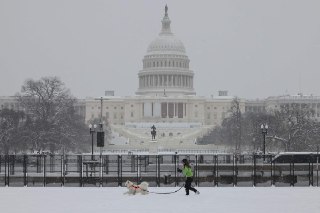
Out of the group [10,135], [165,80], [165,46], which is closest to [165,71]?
[165,80]

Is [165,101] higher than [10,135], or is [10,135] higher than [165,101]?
[165,101]

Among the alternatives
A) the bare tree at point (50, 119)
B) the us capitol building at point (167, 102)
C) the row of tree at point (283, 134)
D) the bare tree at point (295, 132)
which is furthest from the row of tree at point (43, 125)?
the us capitol building at point (167, 102)

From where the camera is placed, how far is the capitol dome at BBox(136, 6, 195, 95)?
184 metres

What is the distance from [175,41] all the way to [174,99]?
22.2m

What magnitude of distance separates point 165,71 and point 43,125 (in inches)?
4212

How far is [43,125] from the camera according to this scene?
255 ft

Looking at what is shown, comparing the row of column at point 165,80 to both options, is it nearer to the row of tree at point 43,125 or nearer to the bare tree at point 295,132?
the row of tree at point 43,125

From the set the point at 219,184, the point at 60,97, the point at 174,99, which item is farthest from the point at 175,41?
the point at 219,184

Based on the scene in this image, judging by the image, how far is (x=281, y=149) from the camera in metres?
78.4

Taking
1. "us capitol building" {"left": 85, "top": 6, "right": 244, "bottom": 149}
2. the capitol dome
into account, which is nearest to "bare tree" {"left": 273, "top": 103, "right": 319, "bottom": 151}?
"us capitol building" {"left": 85, "top": 6, "right": 244, "bottom": 149}

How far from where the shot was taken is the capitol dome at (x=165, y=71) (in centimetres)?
18388
